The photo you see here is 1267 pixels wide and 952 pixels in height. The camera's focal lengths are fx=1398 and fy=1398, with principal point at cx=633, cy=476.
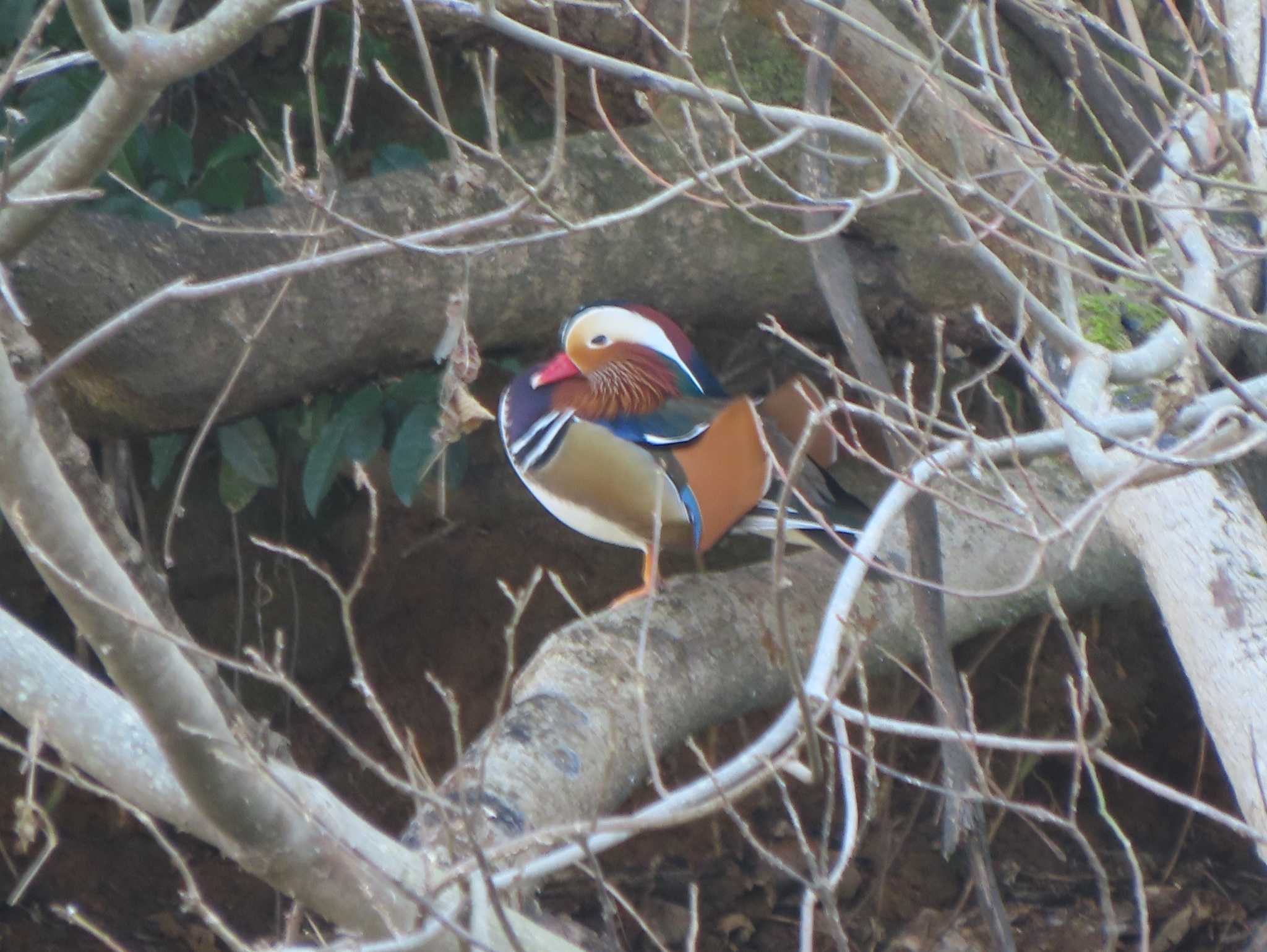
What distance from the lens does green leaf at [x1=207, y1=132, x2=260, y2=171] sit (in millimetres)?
2797

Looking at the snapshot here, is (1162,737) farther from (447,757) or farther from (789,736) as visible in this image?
(789,736)

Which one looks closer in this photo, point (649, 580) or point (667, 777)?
point (649, 580)

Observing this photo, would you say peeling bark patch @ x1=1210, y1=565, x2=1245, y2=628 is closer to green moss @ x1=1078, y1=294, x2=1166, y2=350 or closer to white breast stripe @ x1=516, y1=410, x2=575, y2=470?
green moss @ x1=1078, y1=294, x2=1166, y2=350

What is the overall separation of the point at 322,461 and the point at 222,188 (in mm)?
581

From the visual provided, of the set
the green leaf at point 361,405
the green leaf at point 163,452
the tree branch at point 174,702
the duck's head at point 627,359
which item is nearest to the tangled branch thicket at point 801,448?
the tree branch at point 174,702

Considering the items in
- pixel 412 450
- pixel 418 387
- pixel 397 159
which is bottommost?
pixel 412 450

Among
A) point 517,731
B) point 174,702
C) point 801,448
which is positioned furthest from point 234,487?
point 801,448

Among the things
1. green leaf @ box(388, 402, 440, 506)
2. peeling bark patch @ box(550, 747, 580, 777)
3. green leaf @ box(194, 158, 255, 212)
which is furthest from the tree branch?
green leaf @ box(194, 158, 255, 212)

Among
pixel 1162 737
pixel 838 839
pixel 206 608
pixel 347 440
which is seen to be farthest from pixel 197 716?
pixel 1162 737

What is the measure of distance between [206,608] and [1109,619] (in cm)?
237

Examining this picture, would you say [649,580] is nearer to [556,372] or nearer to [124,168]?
[556,372]

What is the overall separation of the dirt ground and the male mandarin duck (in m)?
0.99

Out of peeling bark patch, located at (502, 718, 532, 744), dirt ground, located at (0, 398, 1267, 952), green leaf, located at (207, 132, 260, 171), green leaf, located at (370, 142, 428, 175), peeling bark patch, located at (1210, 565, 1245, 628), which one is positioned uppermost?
green leaf, located at (207, 132, 260, 171)

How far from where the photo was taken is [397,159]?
2.94 meters
